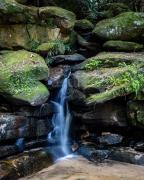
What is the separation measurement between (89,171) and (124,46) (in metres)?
4.58

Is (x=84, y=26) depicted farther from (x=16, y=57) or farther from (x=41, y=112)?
(x=41, y=112)

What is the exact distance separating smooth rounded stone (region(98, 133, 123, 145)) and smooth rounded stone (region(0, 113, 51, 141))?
1346 mm

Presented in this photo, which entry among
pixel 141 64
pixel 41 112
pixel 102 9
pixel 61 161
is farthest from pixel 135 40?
pixel 61 161

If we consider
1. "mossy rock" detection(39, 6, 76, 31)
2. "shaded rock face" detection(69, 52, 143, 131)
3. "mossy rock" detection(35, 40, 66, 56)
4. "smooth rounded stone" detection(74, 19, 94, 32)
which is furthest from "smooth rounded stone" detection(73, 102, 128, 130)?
"smooth rounded stone" detection(74, 19, 94, 32)

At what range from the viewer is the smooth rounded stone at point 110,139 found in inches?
324

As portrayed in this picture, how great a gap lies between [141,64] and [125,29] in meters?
2.06

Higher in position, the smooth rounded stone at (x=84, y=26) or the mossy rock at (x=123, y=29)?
the smooth rounded stone at (x=84, y=26)

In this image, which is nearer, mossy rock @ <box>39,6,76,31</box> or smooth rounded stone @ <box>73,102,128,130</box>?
smooth rounded stone @ <box>73,102,128,130</box>

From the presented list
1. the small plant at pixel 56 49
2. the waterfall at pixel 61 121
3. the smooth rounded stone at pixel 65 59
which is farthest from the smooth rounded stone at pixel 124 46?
the waterfall at pixel 61 121

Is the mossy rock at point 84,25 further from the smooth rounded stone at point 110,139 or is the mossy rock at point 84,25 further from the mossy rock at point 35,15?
the smooth rounded stone at point 110,139

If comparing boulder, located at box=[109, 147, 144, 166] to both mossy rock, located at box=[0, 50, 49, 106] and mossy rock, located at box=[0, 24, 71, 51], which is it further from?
mossy rock, located at box=[0, 24, 71, 51]

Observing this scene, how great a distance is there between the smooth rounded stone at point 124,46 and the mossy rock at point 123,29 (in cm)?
28

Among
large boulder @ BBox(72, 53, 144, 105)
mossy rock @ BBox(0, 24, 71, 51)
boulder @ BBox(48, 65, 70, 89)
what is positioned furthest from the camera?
mossy rock @ BBox(0, 24, 71, 51)

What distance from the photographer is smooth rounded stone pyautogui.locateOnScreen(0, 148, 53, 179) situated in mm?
6731
